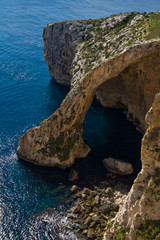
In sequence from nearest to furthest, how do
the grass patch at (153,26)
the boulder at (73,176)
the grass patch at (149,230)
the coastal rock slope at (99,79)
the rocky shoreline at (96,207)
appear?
the grass patch at (149,230) < the rocky shoreline at (96,207) < the grass patch at (153,26) < the boulder at (73,176) < the coastal rock slope at (99,79)

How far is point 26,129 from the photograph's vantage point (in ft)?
153

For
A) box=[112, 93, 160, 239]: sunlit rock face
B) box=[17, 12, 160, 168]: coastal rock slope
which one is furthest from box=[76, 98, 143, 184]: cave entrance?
box=[112, 93, 160, 239]: sunlit rock face

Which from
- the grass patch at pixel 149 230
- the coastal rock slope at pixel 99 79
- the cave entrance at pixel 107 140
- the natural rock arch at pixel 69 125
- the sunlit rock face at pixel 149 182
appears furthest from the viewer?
the cave entrance at pixel 107 140

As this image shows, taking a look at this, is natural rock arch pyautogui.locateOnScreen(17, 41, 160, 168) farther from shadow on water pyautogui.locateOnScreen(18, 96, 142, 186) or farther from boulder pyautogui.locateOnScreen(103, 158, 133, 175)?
boulder pyautogui.locateOnScreen(103, 158, 133, 175)

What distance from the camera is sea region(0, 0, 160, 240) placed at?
100ft

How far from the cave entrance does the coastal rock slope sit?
6.51 ft

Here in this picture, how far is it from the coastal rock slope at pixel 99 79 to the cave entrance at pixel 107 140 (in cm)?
198

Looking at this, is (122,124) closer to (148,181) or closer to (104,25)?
(104,25)

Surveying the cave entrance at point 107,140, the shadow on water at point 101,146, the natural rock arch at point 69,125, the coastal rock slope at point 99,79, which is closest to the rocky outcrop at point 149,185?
the shadow on water at point 101,146

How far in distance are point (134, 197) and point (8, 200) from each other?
17.1 meters

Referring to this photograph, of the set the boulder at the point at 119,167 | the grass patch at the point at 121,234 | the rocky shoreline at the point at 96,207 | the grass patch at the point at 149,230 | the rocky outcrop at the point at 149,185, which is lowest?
the rocky shoreline at the point at 96,207

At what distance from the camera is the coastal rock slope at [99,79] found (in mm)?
37156

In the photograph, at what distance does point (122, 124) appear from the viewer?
49.6 metres

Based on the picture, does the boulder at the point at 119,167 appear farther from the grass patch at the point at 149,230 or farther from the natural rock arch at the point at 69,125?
the grass patch at the point at 149,230
